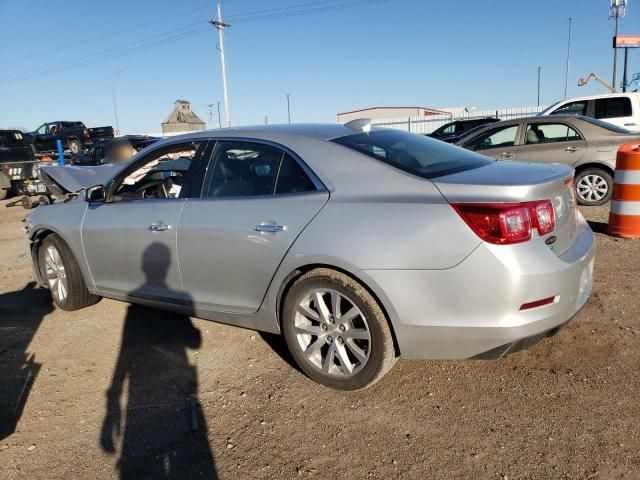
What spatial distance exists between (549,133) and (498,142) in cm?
80

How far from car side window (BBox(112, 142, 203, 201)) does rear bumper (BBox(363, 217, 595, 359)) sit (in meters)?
2.03

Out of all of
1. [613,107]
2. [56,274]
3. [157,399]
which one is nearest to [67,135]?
[613,107]

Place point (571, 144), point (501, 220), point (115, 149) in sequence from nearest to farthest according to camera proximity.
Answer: point (501, 220), point (571, 144), point (115, 149)

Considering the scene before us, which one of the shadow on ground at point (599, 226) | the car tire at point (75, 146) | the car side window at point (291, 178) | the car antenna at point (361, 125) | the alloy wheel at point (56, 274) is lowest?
the shadow on ground at point (599, 226)

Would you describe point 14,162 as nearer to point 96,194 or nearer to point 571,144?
point 96,194

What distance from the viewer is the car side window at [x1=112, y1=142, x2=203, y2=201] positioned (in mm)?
4004

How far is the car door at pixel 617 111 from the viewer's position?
11.5 metres

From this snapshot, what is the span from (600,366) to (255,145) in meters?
2.62

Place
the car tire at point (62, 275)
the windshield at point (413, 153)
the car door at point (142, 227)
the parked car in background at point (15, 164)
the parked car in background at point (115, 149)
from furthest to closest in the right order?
the parked car in background at point (15, 164) → the parked car in background at point (115, 149) → the car tire at point (62, 275) → the car door at point (142, 227) → the windshield at point (413, 153)

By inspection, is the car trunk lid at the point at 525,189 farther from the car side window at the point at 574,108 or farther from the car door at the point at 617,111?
the car side window at the point at 574,108

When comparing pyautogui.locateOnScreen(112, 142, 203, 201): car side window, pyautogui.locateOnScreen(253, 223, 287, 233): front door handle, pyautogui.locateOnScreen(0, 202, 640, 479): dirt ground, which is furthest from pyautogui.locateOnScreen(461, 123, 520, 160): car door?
pyautogui.locateOnScreen(253, 223, 287, 233): front door handle

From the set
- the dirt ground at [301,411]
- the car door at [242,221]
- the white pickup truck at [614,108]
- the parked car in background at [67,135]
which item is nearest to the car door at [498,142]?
the white pickup truck at [614,108]

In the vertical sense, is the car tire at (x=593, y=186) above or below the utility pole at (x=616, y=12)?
below

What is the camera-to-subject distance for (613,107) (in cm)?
1170
